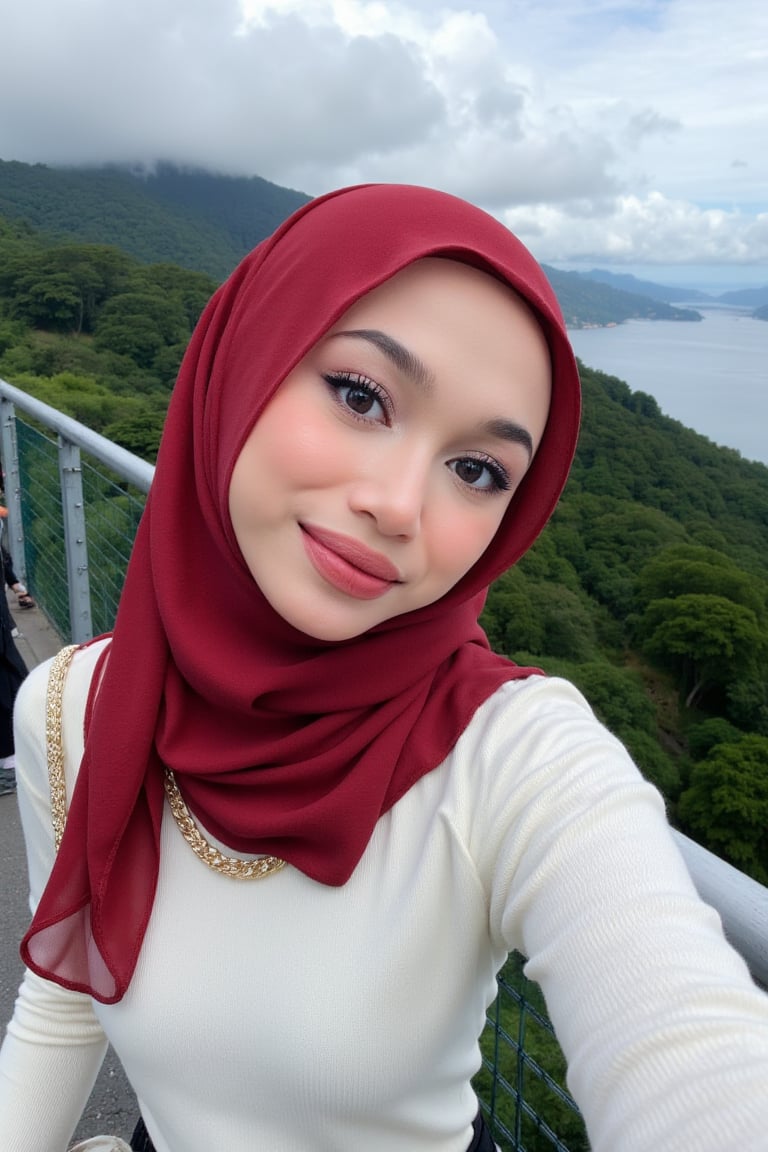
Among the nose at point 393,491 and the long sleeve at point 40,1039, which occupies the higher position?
the nose at point 393,491

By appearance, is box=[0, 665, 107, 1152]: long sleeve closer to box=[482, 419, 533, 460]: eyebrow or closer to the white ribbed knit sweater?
the white ribbed knit sweater

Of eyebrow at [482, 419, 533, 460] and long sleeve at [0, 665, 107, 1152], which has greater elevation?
eyebrow at [482, 419, 533, 460]

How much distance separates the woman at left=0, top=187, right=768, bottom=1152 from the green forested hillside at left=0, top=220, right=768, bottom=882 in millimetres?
16270

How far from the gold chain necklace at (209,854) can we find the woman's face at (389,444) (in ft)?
0.83

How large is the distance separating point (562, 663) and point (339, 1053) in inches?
1095

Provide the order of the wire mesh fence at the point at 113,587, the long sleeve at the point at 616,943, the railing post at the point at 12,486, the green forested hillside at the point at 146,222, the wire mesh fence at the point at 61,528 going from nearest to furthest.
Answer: the long sleeve at the point at 616,943 → the wire mesh fence at the point at 113,587 → the wire mesh fence at the point at 61,528 → the railing post at the point at 12,486 → the green forested hillside at the point at 146,222

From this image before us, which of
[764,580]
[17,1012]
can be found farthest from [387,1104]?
[764,580]

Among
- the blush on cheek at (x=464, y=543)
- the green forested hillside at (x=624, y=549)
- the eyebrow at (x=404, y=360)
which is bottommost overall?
the green forested hillside at (x=624, y=549)

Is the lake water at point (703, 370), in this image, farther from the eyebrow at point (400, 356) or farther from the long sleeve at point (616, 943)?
the long sleeve at point (616, 943)

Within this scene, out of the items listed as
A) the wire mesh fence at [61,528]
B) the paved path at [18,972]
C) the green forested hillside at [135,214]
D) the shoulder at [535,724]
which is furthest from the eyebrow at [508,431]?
the green forested hillside at [135,214]

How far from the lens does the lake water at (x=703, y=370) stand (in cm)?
3297

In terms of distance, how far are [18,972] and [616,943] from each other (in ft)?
5.90

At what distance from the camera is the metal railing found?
0.74 metres

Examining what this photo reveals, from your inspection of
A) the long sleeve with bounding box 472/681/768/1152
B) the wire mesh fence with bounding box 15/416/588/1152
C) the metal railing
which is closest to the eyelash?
the long sleeve with bounding box 472/681/768/1152
